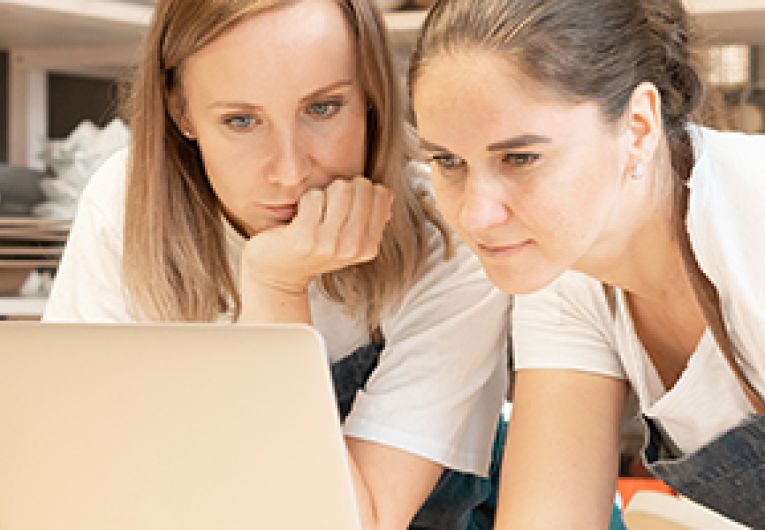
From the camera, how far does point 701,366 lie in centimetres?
113

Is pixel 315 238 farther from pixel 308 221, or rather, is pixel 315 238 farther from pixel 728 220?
pixel 728 220

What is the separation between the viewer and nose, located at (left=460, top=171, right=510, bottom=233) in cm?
97

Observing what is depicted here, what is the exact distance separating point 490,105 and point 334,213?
0.31 meters

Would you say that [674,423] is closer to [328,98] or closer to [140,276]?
[328,98]

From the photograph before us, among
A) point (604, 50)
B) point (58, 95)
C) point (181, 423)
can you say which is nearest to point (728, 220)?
point (604, 50)

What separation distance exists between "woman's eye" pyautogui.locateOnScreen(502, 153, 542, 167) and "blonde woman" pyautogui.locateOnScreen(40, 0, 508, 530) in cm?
28

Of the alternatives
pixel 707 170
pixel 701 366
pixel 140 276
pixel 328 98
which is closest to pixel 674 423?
pixel 701 366

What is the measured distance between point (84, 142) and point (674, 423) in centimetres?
104

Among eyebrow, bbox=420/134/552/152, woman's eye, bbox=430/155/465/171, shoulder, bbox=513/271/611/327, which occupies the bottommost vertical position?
shoulder, bbox=513/271/611/327

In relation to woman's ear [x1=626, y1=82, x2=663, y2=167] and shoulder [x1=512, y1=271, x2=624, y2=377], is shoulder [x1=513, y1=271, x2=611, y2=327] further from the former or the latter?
woman's ear [x1=626, y1=82, x2=663, y2=167]

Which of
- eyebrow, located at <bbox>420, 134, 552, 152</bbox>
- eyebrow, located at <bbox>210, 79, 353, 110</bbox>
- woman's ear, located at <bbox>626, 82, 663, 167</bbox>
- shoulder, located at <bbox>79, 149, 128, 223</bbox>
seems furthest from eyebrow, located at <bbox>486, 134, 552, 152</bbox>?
shoulder, located at <bbox>79, 149, 128, 223</bbox>

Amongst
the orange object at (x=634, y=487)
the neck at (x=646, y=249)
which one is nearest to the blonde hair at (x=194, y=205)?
the neck at (x=646, y=249)

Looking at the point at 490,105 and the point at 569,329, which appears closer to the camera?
the point at 490,105

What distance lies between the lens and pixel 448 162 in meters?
1.01
